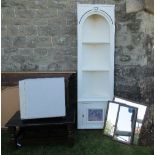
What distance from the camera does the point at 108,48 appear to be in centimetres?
466

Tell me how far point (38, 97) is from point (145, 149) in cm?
146

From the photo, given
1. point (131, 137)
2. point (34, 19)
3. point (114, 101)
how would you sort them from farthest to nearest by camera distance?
1. point (34, 19)
2. point (114, 101)
3. point (131, 137)

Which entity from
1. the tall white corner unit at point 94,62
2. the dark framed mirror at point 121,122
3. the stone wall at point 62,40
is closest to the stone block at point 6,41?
the stone wall at point 62,40

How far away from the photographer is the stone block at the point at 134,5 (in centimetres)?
468

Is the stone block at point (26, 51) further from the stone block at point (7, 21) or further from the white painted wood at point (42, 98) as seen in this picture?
the white painted wood at point (42, 98)

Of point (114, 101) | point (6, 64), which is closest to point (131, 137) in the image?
point (114, 101)

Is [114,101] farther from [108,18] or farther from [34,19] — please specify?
[34,19]

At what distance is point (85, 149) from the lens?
153 inches

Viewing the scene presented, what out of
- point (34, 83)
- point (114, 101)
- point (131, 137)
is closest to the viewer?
point (34, 83)

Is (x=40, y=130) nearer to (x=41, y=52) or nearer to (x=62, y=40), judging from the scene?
(x=41, y=52)

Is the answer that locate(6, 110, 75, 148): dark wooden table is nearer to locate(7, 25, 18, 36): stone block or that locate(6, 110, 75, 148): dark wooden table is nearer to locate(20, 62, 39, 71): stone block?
locate(20, 62, 39, 71): stone block

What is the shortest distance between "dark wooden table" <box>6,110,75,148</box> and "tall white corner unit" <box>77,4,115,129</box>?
0.38 metres

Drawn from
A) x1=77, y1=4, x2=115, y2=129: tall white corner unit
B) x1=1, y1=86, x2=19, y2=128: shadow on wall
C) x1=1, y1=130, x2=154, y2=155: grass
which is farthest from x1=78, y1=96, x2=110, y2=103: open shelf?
x1=1, y1=86, x2=19, y2=128: shadow on wall

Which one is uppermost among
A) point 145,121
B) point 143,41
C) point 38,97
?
point 143,41
